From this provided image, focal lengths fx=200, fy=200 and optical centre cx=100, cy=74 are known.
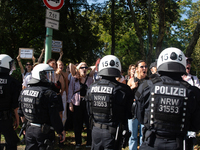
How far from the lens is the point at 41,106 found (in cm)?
326

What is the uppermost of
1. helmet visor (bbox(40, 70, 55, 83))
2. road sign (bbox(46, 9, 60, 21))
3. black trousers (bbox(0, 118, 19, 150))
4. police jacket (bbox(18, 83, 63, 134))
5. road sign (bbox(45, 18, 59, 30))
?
road sign (bbox(46, 9, 60, 21))

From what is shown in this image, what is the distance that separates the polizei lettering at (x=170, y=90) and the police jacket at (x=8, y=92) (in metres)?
2.89

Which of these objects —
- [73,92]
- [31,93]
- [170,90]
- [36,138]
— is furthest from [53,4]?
[170,90]

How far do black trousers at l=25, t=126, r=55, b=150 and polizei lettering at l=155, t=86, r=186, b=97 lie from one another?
190cm

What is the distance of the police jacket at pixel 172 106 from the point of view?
267cm

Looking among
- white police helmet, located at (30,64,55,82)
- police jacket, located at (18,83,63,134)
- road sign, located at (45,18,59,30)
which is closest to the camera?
police jacket, located at (18,83,63,134)

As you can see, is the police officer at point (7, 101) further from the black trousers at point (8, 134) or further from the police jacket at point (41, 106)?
the police jacket at point (41, 106)

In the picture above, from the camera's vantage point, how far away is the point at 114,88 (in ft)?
11.1

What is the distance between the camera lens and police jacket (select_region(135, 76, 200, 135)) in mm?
2666

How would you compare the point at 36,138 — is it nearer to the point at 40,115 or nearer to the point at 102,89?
the point at 40,115

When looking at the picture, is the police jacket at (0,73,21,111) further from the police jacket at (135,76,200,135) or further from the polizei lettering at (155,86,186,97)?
the polizei lettering at (155,86,186,97)

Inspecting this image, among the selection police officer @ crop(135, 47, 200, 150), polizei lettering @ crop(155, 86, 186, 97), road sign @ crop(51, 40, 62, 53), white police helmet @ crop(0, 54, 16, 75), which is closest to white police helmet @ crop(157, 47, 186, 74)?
police officer @ crop(135, 47, 200, 150)

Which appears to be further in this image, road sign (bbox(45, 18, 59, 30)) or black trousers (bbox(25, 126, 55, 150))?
road sign (bbox(45, 18, 59, 30))

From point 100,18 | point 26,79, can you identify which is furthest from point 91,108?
point 100,18
